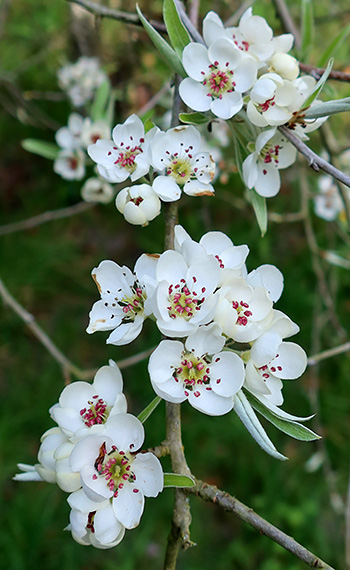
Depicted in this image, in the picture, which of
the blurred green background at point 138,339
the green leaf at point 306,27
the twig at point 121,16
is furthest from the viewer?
the blurred green background at point 138,339

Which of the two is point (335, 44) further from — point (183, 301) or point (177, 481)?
point (177, 481)

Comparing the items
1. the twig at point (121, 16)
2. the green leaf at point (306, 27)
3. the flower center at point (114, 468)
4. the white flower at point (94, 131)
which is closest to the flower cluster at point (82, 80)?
the white flower at point (94, 131)

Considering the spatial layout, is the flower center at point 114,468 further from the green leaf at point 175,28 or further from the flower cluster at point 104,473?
the green leaf at point 175,28

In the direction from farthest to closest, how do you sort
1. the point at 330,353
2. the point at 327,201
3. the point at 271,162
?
1. the point at 327,201
2. the point at 330,353
3. the point at 271,162

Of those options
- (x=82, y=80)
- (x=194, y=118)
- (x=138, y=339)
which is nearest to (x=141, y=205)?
(x=194, y=118)

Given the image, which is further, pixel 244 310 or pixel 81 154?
pixel 81 154

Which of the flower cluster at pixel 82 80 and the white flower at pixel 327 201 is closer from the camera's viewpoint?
the white flower at pixel 327 201

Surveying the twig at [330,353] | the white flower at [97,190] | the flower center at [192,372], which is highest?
the flower center at [192,372]
